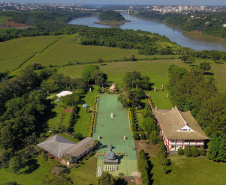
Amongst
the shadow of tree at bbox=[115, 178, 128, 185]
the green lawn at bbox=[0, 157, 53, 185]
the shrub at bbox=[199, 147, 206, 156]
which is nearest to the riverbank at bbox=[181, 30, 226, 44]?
the shrub at bbox=[199, 147, 206, 156]

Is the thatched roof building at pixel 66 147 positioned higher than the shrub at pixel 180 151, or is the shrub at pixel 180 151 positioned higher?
the thatched roof building at pixel 66 147

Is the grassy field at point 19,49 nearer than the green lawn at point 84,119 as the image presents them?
No

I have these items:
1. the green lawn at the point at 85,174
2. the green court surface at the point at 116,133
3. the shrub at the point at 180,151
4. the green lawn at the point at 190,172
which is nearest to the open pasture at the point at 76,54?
the green court surface at the point at 116,133

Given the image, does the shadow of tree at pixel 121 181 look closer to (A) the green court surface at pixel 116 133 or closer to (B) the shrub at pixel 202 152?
(A) the green court surface at pixel 116 133

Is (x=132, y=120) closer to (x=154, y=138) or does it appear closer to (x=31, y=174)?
(x=154, y=138)

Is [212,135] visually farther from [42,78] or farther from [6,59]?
[6,59]

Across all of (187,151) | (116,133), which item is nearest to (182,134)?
(187,151)
